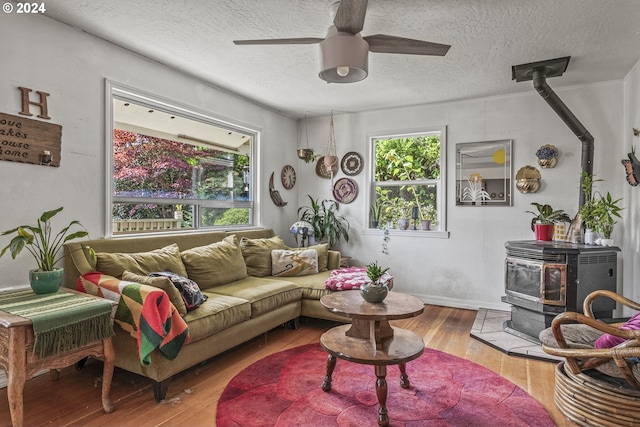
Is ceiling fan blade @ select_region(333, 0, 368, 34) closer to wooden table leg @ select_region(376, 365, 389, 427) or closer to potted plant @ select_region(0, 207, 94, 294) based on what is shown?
wooden table leg @ select_region(376, 365, 389, 427)

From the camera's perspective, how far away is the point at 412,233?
458 centimetres

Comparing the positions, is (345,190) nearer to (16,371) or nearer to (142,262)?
(142,262)

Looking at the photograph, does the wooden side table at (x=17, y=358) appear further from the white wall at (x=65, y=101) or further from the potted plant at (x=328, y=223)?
the potted plant at (x=328, y=223)

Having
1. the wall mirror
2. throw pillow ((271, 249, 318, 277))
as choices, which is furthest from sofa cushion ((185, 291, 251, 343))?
the wall mirror

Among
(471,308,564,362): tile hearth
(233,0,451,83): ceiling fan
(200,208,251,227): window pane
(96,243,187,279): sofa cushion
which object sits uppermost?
(233,0,451,83): ceiling fan

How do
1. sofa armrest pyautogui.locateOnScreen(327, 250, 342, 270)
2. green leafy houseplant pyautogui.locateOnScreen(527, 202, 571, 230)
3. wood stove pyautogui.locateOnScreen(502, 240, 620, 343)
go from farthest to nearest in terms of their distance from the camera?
1. sofa armrest pyautogui.locateOnScreen(327, 250, 342, 270)
2. green leafy houseplant pyautogui.locateOnScreen(527, 202, 571, 230)
3. wood stove pyautogui.locateOnScreen(502, 240, 620, 343)

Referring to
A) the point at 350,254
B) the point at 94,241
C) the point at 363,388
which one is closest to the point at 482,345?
the point at 363,388

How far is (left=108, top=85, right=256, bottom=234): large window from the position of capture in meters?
3.16

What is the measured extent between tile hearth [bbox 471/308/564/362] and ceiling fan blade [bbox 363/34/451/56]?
239 cm

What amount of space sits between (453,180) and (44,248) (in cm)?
399

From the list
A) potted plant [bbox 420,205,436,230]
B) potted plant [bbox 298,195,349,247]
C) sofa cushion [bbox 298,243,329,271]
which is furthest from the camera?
potted plant [bbox 298,195,349,247]

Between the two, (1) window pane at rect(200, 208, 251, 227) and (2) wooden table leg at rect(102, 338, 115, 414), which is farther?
(1) window pane at rect(200, 208, 251, 227)

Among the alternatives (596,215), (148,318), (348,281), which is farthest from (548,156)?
(148,318)

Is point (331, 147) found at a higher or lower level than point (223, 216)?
higher
